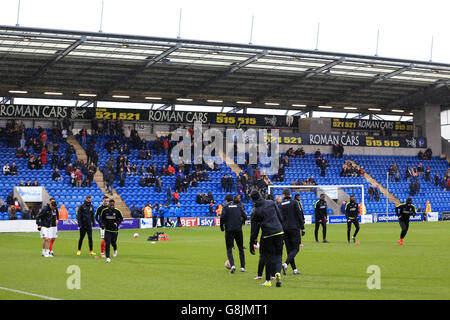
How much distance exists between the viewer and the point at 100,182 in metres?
44.7

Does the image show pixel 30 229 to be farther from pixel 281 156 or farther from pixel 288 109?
pixel 288 109

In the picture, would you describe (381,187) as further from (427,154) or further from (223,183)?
(223,183)

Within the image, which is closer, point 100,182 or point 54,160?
point 54,160

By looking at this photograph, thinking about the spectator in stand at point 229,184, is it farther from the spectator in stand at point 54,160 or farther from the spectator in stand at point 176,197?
the spectator in stand at point 54,160

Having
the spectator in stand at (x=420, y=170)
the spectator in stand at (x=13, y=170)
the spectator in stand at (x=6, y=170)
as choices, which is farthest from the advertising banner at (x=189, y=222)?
the spectator in stand at (x=420, y=170)

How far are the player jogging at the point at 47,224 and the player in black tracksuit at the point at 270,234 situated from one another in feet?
31.5

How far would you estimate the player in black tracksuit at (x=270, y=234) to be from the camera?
1305 cm

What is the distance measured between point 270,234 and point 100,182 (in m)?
33.0

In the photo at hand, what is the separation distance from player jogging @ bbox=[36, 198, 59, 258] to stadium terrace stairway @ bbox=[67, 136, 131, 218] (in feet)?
69.0

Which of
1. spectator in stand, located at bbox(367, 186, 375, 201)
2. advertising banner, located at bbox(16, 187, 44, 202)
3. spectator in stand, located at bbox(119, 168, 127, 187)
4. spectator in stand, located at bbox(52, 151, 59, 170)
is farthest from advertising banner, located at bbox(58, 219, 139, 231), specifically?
spectator in stand, located at bbox(367, 186, 375, 201)

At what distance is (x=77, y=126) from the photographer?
50.6 meters

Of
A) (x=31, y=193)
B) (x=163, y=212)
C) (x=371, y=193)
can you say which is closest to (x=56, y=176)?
(x=31, y=193)
